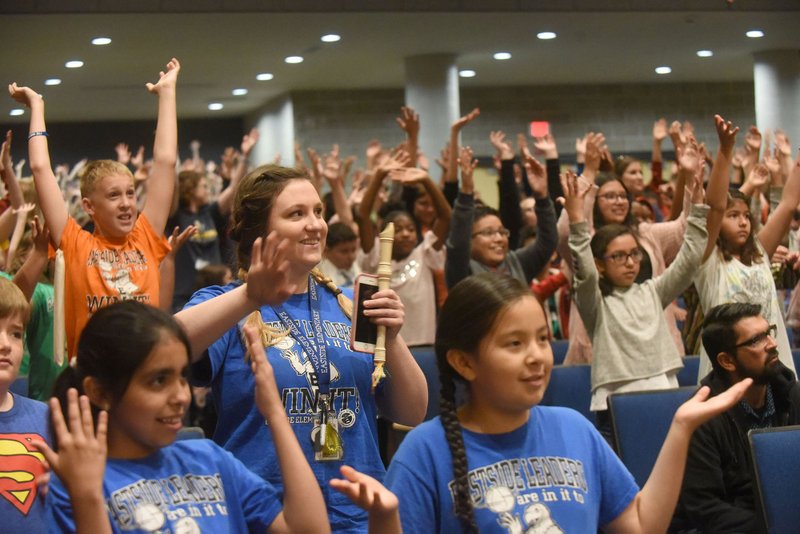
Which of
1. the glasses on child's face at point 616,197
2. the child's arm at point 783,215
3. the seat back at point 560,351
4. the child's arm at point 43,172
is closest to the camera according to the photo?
the child's arm at point 43,172

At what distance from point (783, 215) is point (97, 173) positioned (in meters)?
2.93

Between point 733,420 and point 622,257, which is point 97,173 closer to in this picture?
point 622,257

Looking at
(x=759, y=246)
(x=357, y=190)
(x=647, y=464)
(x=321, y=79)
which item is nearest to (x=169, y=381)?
(x=647, y=464)

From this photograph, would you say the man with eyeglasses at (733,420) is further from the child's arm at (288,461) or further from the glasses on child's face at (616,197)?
the child's arm at (288,461)

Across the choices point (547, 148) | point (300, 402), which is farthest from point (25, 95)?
point (547, 148)

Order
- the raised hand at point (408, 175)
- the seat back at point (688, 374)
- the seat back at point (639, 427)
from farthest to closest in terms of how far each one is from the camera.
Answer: the raised hand at point (408, 175) → the seat back at point (688, 374) → the seat back at point (639, 427)

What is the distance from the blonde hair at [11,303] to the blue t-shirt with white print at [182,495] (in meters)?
0.54

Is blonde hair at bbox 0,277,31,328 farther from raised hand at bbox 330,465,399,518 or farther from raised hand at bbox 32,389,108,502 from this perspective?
raised hand at bbox 330,465,399,518

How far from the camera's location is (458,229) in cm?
484

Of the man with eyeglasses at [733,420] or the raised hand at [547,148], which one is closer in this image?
the man with eyeglasses at [733,420]

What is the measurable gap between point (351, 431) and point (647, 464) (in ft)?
5.28

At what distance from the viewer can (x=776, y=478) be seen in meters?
3.04

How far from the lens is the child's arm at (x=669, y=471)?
1.96 m

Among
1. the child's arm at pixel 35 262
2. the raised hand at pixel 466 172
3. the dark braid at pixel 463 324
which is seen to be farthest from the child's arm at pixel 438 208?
the dark braid at pixel 463 324
